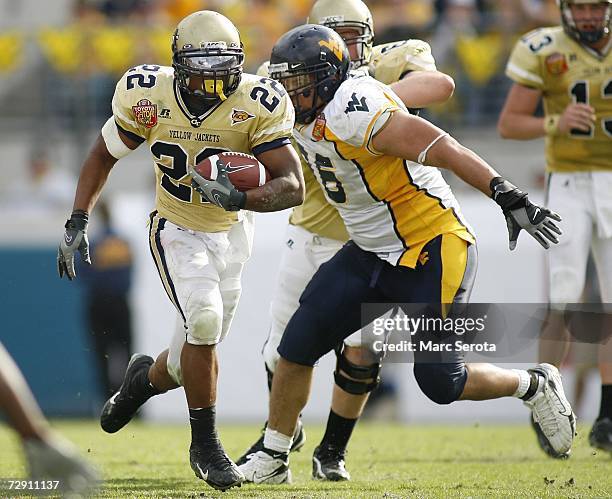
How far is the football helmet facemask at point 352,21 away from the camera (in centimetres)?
534

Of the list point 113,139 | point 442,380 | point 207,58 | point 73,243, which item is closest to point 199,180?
point 207,58

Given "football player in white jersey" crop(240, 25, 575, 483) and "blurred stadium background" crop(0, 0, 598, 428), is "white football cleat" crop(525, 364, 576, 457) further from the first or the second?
"blurred stadium background" crop(0, 0, 598, 428)

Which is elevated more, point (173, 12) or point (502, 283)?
point (173, 12)

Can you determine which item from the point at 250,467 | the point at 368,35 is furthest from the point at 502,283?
the point at 250,467

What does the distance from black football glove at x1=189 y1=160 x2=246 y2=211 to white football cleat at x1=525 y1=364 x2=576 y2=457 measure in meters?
1.48

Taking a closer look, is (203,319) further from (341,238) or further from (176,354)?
(341,238)

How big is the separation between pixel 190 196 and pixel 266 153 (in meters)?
0.41

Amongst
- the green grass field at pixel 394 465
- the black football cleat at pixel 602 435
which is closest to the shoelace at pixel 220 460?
the green grass field at pixel 394 465

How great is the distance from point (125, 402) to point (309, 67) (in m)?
1.72

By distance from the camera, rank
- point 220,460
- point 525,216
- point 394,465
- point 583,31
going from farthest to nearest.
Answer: point 583,31 < point 394,465 < point 220,460 < point 525,216

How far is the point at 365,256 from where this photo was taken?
4.77m

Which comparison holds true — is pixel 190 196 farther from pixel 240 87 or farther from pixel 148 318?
pixel 148 318

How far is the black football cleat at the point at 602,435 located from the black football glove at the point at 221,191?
2.29 meters

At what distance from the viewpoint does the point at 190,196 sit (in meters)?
4.75
